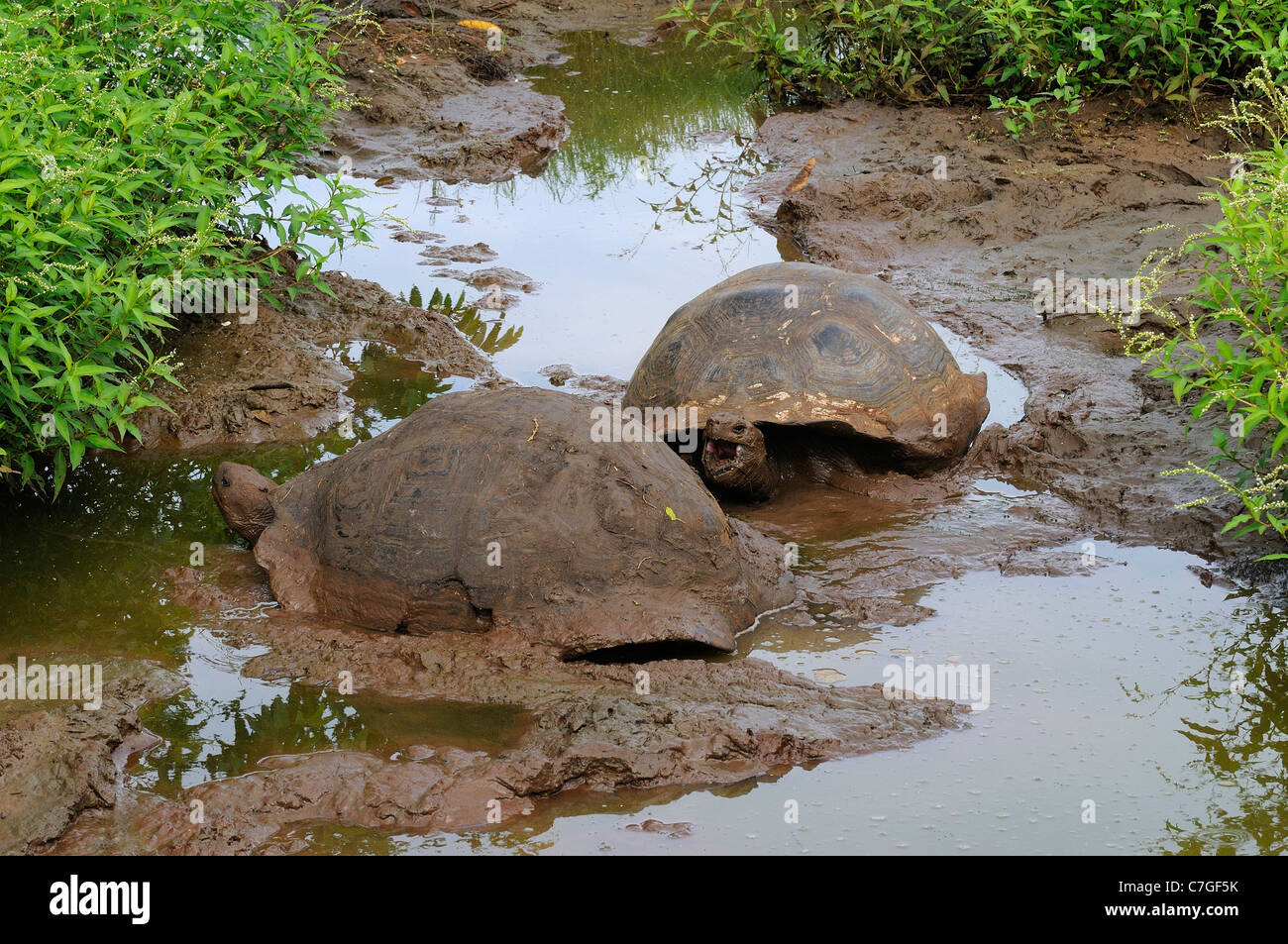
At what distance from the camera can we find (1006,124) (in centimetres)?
956

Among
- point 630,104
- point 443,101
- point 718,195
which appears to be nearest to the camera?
point 718,195

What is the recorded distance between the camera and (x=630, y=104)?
40.3ft

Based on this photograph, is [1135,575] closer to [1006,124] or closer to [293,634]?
[293,634]

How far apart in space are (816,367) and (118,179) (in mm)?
3115

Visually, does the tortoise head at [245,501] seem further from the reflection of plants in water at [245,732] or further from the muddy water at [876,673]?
the reflection of plants in water at [245,732]

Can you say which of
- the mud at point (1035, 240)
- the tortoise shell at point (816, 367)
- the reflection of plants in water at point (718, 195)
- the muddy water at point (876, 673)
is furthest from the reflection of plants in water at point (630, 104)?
the tortoise shell at point (816, 367)

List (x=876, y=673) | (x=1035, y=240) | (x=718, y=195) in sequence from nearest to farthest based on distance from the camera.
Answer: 1. (x=876, y=673)
2. (x=1035, y=240)
3. (x=718, y=195)

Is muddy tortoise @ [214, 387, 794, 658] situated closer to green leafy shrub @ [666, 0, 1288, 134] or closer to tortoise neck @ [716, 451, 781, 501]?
tortoise neck @ [716, 451, 781, 501]

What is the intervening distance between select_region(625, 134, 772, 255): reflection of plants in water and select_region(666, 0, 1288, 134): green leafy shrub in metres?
1.14

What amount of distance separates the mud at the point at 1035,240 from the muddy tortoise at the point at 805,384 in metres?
0.40

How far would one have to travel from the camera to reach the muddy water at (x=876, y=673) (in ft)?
12.1

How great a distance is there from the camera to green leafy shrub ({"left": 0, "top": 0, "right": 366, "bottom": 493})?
4812 millimetres

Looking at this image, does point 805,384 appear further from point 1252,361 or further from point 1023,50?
point 1023,50

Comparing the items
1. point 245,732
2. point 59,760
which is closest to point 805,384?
point 245,732
